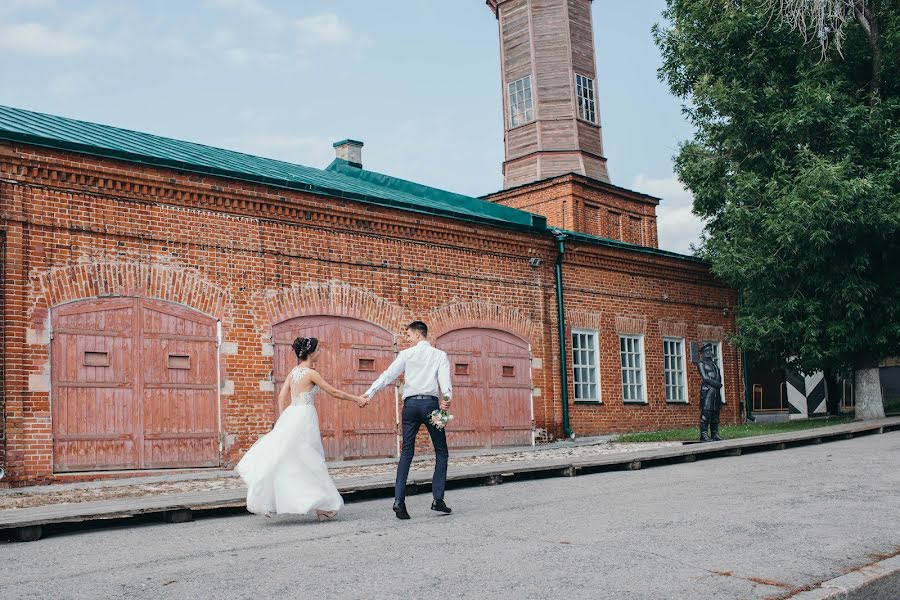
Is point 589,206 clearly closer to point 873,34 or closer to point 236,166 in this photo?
point 873,34

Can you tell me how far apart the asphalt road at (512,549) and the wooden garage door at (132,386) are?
4401mm

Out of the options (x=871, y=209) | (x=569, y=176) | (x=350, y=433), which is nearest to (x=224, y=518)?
(x=350, y=433)

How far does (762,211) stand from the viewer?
1958 cm

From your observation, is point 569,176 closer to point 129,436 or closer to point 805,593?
point 129,436

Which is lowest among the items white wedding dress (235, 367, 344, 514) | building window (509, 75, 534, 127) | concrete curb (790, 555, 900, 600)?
concrete curb (790, 555, 900, 600)

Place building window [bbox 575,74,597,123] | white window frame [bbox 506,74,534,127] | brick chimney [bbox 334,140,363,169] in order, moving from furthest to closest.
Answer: white window frame [bbox 506,74,534,127], building window [bbox 575,74,597,123], brick chimney [bbox 334,140,363,169]

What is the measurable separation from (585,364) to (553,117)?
36.3 feet

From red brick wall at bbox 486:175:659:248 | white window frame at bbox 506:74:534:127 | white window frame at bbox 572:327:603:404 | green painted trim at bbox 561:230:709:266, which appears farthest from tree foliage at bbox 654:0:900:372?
white window frame at bbox 506:74:534:127

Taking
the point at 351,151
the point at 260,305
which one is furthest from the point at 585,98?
the point at 260,305

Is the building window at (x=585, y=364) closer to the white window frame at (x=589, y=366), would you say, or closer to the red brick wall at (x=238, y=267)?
the white window frame at (x=589, y=366)

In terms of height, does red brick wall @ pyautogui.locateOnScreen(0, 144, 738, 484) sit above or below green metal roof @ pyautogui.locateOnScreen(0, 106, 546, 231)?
below

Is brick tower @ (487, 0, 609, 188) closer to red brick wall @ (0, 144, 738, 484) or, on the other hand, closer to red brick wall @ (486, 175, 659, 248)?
red brick wall @ (486, 175, 659, 248)

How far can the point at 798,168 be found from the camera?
18984 millimetres

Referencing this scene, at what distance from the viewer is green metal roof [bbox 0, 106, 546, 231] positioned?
13.0 meters
